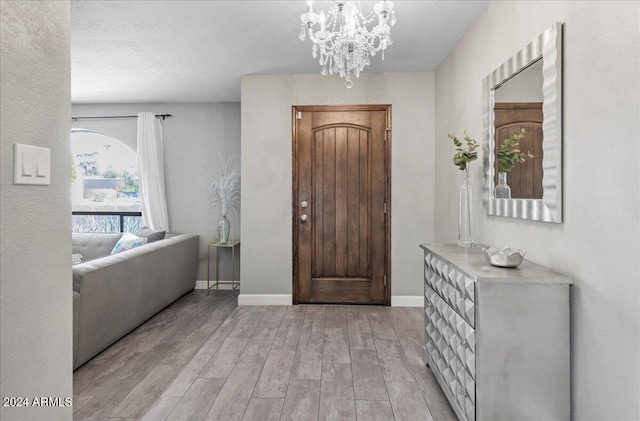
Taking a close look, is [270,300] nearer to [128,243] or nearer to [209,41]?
[128,243]

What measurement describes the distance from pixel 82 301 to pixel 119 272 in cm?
53

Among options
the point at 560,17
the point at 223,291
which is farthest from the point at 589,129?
the point at 223,291

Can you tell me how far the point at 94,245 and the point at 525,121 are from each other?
4.80 metres

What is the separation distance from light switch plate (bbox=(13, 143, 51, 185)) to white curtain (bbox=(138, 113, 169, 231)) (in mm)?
4345

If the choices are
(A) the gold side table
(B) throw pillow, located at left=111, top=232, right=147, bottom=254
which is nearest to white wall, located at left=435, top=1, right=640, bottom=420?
(A) the gold side table

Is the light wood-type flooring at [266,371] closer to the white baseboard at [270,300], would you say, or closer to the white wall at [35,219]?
the white baseboard at [270,300]

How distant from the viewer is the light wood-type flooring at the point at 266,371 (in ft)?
7.20

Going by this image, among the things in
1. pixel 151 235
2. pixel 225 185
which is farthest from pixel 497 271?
pixel 151 235

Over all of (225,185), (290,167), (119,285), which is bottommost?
(119,285)

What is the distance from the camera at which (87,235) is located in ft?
16.4

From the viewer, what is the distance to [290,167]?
4.30 metres

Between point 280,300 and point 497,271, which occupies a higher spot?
point 497,271

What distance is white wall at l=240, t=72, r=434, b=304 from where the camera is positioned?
4.27 metres

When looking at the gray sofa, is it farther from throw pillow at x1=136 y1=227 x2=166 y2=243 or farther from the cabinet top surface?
the cabinet top surface
